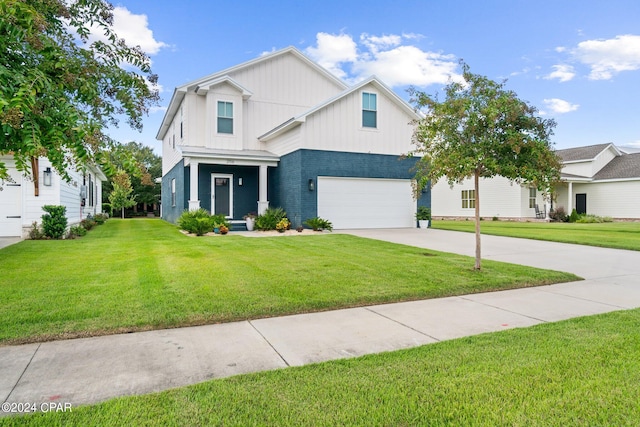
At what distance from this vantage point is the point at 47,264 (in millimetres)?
7664

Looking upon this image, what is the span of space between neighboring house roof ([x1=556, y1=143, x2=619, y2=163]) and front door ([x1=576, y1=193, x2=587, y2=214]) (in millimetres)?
2644

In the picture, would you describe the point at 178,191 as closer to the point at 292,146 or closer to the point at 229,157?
the point at 229,157

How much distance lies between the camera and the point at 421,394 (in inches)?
110

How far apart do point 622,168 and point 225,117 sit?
2705cm

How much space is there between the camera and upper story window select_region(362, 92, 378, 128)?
16859 mm

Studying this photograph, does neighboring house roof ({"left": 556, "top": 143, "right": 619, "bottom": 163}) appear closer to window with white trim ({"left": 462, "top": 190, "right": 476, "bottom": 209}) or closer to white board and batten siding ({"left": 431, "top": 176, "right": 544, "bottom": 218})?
white board and batten siding ({"left": 431, "top": 176, "right": 544, "bottom": 218})

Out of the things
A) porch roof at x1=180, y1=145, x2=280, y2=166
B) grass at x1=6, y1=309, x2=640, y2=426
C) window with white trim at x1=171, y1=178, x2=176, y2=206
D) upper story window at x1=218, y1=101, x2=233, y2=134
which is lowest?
grass at x1=6, y1=309, x2=640, y2=426

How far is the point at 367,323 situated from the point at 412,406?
199 cm

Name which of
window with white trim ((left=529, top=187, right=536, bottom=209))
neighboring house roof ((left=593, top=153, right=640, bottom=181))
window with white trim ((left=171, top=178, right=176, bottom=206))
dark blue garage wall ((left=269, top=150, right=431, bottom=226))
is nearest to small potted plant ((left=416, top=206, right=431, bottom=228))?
dark blue garage wall ((left=269, top=150, right=431, bottom=226))

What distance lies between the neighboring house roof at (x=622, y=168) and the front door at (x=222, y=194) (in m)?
25.6

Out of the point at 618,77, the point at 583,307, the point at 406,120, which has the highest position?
the point at 618,77

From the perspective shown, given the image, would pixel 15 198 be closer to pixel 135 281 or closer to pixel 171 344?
pixel 135 281

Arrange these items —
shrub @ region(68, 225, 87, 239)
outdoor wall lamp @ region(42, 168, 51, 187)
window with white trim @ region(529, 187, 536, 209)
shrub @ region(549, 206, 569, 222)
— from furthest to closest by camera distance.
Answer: window with white trim @ region(529, 187, 536, 209)
shrub @ region(549, 206, 569, 222)
shrub @ region(68, 225, 87, 239)
outdoor wall lamp @ region(42, 168, 51, 187)

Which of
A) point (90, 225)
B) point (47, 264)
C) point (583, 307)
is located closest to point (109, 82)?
point (47, 264)
